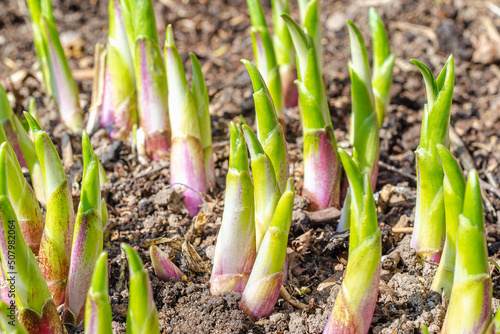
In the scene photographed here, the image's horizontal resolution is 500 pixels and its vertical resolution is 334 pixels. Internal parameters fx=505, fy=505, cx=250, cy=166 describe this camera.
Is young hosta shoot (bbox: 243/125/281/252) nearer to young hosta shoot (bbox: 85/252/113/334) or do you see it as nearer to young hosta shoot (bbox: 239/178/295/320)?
young hosta shoot (bbox: 239/178/295/320)

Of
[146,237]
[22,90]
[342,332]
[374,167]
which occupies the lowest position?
[342,332]

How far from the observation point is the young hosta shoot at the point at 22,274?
1.27 m

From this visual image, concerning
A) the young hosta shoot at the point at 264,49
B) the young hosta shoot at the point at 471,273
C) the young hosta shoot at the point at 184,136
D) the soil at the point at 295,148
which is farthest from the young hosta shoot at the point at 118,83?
the young hosta shoot at the point at 471,273

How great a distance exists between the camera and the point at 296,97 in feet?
8.80

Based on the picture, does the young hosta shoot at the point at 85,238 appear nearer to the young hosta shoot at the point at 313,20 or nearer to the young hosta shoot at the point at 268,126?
the young hosta shoot at the point at 268,126

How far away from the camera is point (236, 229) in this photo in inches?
60.1

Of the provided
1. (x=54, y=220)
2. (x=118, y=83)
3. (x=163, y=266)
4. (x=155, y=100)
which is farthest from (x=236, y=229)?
(x=118, y=83)

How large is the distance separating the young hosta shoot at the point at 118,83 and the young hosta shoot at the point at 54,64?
18 cm

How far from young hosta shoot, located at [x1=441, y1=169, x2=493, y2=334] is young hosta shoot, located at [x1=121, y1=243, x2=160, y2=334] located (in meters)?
0.78

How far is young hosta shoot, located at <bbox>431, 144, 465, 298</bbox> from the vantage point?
1301mm

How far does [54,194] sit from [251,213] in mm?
594

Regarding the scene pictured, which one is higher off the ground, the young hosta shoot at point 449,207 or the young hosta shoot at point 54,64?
the young hosta shoot at point 54,64

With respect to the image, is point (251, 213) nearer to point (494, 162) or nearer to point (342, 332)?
point (342, 332)

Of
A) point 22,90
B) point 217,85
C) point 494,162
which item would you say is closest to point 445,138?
point 494,162
